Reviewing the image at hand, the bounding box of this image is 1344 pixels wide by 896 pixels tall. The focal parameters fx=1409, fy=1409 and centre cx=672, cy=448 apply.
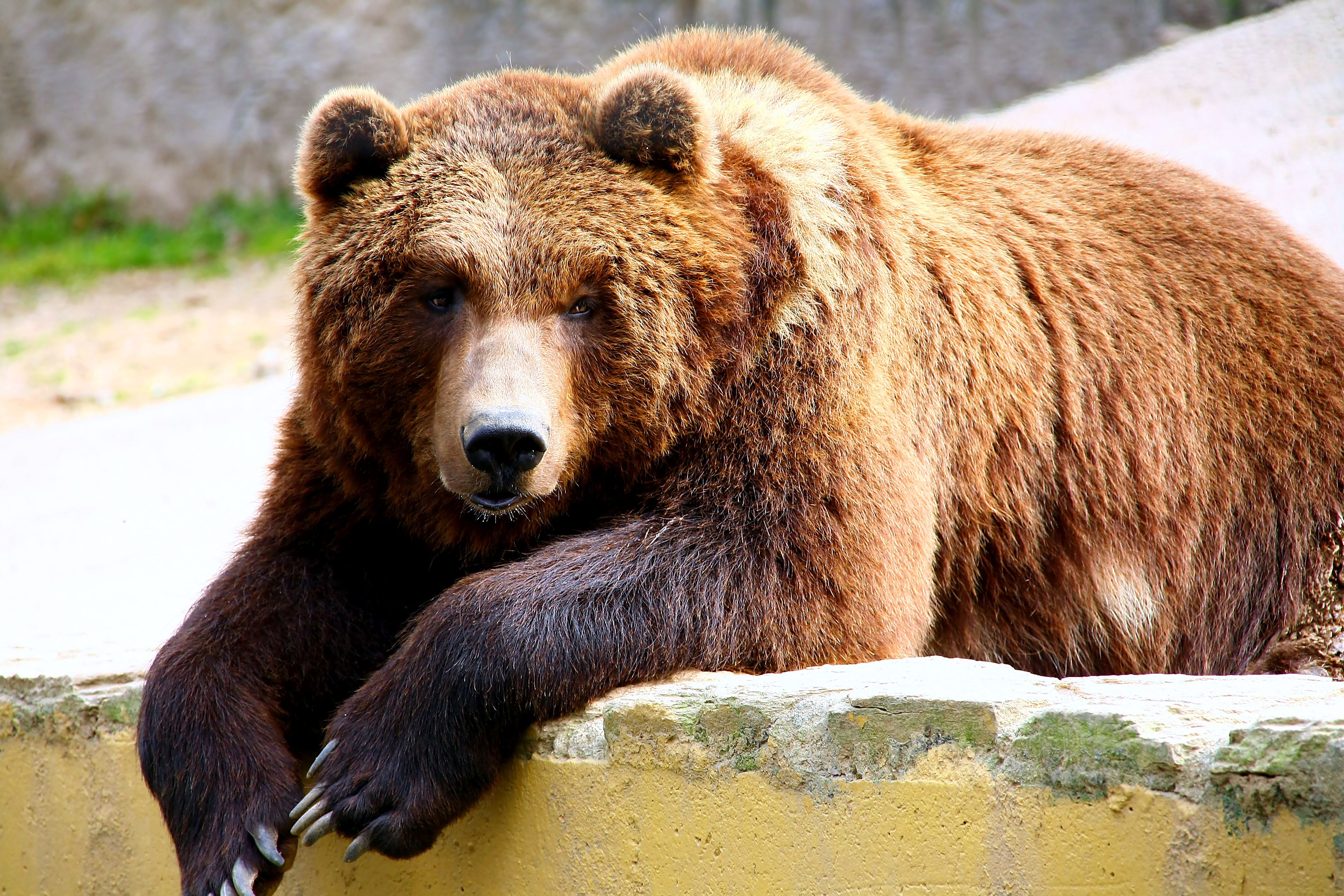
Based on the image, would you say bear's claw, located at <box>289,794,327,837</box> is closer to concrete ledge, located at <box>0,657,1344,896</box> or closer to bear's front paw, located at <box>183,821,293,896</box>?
bear's front paw, located at <box>183,821,293,896</box>

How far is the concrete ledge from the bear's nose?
61 cm

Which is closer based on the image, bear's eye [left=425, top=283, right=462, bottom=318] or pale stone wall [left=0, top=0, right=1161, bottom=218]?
bear's eye [left=425, top=283, right=462, bottom=318]

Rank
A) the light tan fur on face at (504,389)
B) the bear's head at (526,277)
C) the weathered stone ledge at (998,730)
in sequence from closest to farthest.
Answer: the weathered stone ledge at (998,730), the light tan fur on face at (504,389), the bear's head at (526,277)

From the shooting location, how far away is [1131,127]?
391 inches

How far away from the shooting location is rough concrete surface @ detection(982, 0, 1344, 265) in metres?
8.76

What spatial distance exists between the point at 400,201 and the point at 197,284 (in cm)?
1023

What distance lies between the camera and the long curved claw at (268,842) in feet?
11.2

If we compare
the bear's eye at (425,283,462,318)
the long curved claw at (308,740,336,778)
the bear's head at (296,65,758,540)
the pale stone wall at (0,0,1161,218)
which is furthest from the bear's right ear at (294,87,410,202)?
the pale stone wall at (0,0,1161,218)

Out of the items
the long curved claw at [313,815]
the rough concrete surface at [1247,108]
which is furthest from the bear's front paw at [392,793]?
the rough concrete surface at [1247,108]

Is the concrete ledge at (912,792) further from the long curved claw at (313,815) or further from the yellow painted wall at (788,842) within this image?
the long curved claw at (313,815)

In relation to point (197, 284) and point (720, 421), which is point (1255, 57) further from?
point (197, 284)

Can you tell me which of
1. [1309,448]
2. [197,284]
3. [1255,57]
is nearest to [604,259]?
[1309,448]

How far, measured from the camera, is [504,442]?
3.44 meters

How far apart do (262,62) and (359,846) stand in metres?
12.9
